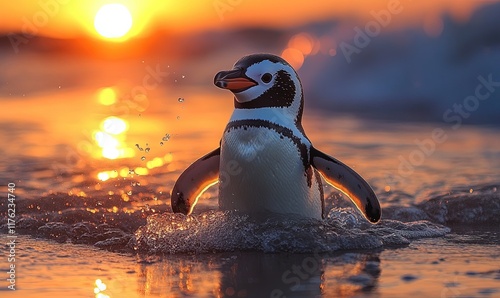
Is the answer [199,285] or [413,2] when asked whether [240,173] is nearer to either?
[199,285]

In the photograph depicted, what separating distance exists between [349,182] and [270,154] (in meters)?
0.45

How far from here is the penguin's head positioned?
5.32m

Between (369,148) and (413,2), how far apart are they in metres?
8.24

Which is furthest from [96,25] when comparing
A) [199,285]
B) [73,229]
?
[199,285]

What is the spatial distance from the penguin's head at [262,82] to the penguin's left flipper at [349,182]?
0.34 metres

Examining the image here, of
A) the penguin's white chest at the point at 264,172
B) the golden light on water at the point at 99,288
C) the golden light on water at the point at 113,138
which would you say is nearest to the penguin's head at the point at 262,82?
the penguin's white chest at the point at 264,172

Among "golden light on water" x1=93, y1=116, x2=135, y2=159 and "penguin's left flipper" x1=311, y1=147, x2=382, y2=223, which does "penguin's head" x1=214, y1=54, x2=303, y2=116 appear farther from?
"golden light on water" x1=93, y1=116, x2=135, y2=159

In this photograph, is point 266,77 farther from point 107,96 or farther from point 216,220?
point 107,96

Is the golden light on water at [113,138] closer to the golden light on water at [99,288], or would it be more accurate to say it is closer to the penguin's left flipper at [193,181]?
the penguin's left flipper at [193,181]

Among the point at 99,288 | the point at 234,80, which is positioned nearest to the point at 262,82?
the point at 234,80

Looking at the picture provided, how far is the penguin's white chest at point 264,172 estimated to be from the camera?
17.5ft

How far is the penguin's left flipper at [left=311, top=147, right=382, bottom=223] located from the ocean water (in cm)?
18

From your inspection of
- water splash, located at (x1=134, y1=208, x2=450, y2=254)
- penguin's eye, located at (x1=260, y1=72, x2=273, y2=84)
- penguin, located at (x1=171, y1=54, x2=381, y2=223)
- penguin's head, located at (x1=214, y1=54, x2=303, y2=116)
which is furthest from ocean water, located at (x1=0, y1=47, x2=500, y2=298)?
penguin's eye, located at (x1=260, y1=72, x2=273, y2=84)

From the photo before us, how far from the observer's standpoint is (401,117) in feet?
42.8
